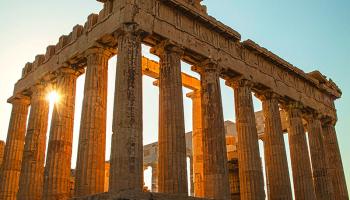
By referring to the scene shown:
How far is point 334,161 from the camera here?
34312mm

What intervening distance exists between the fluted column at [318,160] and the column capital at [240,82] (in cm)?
905

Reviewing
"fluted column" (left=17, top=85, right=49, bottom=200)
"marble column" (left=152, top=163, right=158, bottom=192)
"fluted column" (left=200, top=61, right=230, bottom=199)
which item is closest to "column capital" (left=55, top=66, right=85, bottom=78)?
"fluted column" (left=17, top=85, right=49, bottom=200)

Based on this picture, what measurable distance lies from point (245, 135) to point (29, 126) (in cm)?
1446

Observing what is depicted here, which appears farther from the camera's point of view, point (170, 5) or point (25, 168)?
point (25, 168)

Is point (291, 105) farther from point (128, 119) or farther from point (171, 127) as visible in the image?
point (128, 119)

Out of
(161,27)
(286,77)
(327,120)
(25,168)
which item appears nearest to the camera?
(161,27)

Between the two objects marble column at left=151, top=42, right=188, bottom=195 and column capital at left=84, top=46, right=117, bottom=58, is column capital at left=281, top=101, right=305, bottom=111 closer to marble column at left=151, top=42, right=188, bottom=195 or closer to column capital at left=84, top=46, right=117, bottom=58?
marble column at left=151, top=42, right=188, bottom=195

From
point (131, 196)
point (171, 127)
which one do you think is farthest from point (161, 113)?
point (131, 196)

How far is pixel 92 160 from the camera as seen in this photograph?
20.1 m

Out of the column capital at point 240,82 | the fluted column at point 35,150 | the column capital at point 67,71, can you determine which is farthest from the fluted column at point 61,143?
the column capital at point 240,82

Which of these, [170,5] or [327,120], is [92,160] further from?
[327,120]

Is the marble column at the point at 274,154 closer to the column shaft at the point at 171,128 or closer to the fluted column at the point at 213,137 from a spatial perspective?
the fluted column at the point at 213,137

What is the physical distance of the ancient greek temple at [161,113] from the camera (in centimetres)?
1945

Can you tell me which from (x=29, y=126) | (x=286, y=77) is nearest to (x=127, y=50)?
(x=29, y=126)
